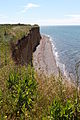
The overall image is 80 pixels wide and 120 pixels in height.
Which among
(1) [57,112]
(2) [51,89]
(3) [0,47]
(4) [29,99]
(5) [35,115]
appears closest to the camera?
(1) [57,112]

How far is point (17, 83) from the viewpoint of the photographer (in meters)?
6.69

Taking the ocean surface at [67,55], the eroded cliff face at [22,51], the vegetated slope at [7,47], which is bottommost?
the ocean surface at [67,55]

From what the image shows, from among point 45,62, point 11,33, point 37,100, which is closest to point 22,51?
point 11,33

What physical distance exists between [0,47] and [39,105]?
11.4 meters

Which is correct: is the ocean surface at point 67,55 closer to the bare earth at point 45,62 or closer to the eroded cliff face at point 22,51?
the bare earth at point 45,62

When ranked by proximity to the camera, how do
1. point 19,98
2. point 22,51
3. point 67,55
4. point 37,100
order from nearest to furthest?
point 19,98, point 37,100, point 22,51, point 67,55

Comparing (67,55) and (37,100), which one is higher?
(37,100)

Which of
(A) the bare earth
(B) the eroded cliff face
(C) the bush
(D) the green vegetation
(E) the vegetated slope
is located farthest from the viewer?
(B) the eroded cliff face

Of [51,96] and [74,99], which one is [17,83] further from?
[74,99]

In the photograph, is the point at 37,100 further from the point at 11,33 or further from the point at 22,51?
the point at 11,33

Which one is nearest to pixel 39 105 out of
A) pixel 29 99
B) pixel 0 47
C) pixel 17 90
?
pixel 29 99

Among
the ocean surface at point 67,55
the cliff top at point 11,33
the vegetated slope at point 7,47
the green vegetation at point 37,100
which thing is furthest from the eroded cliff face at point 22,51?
the green vegetation at point 37,100

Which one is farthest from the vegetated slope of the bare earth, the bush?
the bare earth

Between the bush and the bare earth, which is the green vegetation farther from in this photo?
the bare earth
